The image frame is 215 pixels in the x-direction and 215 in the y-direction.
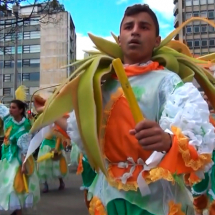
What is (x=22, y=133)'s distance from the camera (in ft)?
18.1

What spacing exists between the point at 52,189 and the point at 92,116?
658cm

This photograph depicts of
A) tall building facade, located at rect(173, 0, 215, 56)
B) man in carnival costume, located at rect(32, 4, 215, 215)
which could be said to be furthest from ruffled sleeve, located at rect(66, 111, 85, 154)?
tall building facade, located at rect(173, 0, 215, 56)

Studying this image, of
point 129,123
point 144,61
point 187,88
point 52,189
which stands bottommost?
Result: point 52,189

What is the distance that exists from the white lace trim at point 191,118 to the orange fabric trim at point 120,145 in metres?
0.21

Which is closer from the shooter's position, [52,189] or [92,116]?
[92,116]

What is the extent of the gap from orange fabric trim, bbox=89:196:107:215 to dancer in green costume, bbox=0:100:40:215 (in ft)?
11.0

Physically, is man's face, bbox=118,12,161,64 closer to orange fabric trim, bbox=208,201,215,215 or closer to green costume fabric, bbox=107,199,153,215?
green costume fabric, bbox=107,199,153,215

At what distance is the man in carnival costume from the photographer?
1.64 metres

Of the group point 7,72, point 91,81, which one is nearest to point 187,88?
point 91,81

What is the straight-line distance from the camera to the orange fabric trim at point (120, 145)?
6.24 ft

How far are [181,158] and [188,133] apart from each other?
4.5 inches

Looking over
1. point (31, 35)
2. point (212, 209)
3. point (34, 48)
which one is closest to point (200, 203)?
point (212, 209)

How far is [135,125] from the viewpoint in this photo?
5.36 ft

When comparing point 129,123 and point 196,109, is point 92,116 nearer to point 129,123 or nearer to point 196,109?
point 129,123
